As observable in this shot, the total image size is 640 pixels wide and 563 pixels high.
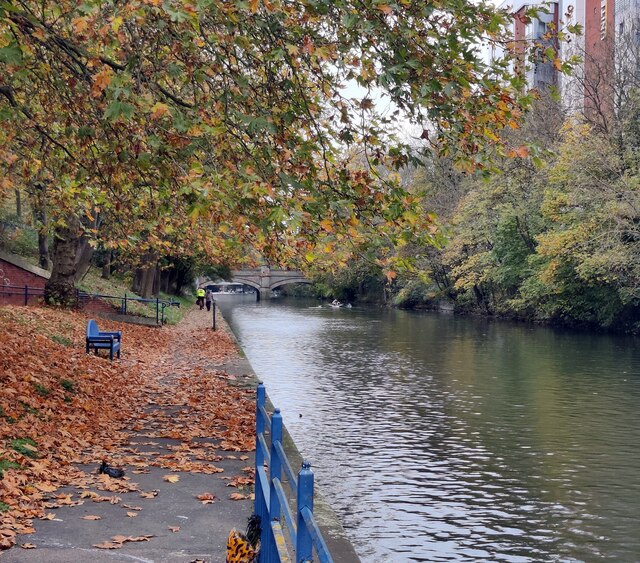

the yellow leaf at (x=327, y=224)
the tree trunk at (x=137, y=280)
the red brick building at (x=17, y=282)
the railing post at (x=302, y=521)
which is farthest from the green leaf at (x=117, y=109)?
the tree trunk at (x=137, y=280)

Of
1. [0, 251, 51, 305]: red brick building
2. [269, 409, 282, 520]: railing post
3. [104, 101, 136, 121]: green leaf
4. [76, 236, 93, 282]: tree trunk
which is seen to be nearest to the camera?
[269, 409, 282, 520]: railing post

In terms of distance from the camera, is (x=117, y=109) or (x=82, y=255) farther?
(x=82, y=255)

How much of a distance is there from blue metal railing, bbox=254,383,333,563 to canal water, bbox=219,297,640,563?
373 centimetres

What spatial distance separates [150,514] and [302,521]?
4303 millimetres

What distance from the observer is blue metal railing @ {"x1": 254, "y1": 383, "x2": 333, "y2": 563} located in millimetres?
3838

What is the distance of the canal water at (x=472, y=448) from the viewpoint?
9984mm

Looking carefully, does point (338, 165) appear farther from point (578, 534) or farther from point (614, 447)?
point (614, 447)

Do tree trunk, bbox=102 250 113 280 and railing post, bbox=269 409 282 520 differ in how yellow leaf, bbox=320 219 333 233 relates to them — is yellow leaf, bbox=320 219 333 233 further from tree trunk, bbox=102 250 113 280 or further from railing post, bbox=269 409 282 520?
tree trunk, bbox=102 250 113 280

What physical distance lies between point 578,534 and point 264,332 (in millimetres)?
34219

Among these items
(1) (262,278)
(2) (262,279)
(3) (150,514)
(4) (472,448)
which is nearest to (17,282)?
(4) (472,448)

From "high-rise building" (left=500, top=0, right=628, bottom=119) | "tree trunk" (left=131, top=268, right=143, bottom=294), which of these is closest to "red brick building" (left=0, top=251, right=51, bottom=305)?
"high-rise building" (left=500, top=0, right=628, bottom=119)

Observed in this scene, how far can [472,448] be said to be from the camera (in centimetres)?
1453

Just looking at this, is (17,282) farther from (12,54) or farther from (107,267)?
(12,54)

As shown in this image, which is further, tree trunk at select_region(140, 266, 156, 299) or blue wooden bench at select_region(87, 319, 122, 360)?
tree trunk at select_region(140, 266, 156, 299)
